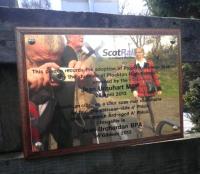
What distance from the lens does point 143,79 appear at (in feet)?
15.7

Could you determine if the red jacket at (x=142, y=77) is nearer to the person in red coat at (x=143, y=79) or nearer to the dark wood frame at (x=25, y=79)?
the person in red coat at (x=143, y=79)

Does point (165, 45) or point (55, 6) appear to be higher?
point (55, 6)

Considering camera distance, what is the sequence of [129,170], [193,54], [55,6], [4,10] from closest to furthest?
[4,10], [129,170], [193,54], [55,6]

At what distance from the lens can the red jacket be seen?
469 centimetres

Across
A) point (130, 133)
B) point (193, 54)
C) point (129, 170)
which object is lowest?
point (129, 170)

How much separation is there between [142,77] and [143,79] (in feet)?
0.09

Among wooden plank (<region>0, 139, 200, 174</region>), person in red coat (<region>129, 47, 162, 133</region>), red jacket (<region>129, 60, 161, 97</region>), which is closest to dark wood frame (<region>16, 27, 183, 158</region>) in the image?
wooden plank (<region>0, 139, 200, 174</region>)

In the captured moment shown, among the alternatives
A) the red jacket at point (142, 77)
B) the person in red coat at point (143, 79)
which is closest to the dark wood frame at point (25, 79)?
the person in red coat at point (143, 79)

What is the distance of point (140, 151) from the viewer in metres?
4.88

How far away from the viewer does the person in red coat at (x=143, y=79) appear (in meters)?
4.70

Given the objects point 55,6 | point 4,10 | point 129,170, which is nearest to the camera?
point 4,10

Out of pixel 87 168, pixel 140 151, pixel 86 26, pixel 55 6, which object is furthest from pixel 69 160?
pixel 55 6

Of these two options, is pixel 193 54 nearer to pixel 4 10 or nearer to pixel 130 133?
pixel 130 133

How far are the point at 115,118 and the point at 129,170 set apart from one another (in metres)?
0.63
